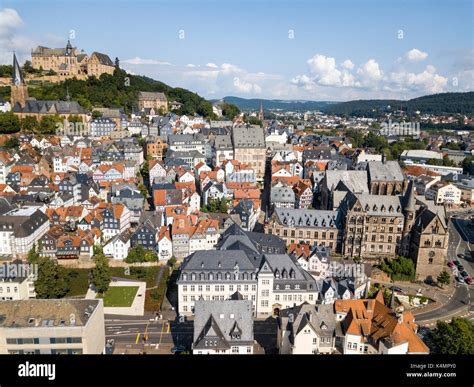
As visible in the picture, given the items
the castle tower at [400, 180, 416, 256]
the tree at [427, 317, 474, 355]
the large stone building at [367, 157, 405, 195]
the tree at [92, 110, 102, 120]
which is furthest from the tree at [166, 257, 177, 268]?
the tree at [92, 110, 102, 120]

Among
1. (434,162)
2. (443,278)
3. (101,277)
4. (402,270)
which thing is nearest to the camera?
(101,277)

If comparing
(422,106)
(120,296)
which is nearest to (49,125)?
(120,296)

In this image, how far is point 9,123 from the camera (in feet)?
199

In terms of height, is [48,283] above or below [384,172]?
below

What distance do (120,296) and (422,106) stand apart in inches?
5838

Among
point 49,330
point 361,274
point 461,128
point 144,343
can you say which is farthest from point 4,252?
point 461,128

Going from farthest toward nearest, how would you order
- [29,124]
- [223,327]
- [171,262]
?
[29,124]
[171,262]
[223,327]

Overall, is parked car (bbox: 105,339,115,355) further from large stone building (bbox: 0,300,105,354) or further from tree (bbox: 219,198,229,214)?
tree (bbox: 219,198,229,214)

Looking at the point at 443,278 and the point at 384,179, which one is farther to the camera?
the point at 384,179

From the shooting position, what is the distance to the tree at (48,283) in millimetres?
26922

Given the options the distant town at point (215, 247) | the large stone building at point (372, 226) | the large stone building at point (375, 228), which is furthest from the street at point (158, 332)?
the large stone building at point (372, 226)

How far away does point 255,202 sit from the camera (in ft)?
140

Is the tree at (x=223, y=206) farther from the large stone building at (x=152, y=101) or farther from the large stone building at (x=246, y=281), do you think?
the large stone building at (x=152, y=101)

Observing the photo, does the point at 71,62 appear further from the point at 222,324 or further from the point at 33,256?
the point at 222,324
